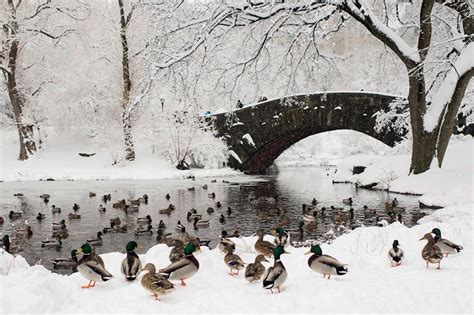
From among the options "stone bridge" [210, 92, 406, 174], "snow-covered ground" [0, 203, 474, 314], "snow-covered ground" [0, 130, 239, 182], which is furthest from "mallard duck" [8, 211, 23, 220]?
"stone bridge" [210, 92, 406, 174]

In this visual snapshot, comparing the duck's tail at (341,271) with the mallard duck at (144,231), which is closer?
the duck's tail at (341,271)

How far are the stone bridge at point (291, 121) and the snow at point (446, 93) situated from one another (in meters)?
9.76

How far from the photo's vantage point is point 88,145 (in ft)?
124

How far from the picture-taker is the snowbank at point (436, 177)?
17.2 m

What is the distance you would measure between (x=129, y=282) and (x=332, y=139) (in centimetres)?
6172

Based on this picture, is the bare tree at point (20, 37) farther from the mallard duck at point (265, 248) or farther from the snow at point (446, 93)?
the mallard duck at point (265, 248)

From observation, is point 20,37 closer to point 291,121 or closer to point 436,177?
point 291,121

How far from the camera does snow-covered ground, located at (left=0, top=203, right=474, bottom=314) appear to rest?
17.4ft

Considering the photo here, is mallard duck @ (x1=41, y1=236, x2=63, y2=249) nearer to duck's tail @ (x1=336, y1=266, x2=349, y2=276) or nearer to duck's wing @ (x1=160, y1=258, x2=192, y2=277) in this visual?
duck's wing @ (x1=160, y1=258, x2=192, y2=277)

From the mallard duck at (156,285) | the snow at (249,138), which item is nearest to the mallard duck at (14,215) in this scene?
the mallard duck at (156,285)

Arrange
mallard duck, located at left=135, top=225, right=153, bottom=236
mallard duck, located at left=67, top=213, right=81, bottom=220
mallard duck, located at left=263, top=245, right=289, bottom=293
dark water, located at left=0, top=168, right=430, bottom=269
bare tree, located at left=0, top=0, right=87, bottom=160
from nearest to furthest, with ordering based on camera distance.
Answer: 1. mallard duck, located at left=263, top=245, right=289, bottom=293
2. dark water, located at left=0, top=168, right=430, bottom=269
3. mallard duck, located at left=135, top=225, right=153, bottom=236
4. mallard duck, located at left=67, top=213, right=81, bottom=220
5. bare tree, located at left=0, top=0, right=87, bottom=160

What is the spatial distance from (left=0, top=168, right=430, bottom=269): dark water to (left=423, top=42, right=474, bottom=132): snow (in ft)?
11.0

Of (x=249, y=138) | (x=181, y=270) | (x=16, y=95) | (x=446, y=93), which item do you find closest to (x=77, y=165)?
(x=16, y=95)

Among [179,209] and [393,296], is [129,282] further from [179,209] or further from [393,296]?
[179,209]
